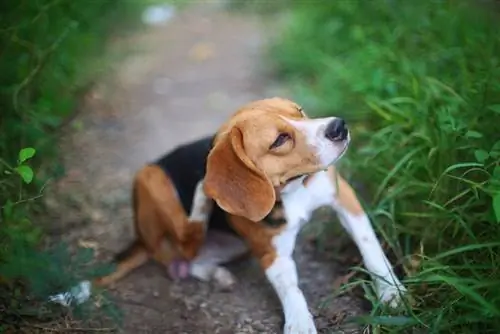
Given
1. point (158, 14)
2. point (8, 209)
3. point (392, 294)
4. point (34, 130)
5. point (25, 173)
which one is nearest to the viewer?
point (25, 173)

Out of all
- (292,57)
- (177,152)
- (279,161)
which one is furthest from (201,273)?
(292,57)

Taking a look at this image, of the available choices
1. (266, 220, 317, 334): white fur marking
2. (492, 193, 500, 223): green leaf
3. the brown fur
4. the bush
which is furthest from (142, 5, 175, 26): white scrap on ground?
(492, 193, 500, 223): green leaf

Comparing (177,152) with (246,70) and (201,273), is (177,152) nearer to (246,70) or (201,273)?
(201,273)

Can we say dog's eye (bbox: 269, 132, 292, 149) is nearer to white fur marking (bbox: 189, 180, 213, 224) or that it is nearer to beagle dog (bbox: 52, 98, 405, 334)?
beagle dog (bbox: 52, 98, 405, 334)

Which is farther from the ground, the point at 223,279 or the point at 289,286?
the point at 289,286

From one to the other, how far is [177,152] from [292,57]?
2.21 meters

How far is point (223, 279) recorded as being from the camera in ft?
11.0

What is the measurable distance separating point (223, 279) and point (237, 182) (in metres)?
0.71

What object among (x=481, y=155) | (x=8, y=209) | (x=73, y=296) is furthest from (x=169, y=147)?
(x=481, y=155)

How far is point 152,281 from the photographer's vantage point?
3.41 metres

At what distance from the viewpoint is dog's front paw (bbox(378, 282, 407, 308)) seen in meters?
2.79

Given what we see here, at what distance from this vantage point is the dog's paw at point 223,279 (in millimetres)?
3316

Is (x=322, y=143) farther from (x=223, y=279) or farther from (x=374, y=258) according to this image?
(x=223, y=279)

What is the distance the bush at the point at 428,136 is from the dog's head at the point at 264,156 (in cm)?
51
